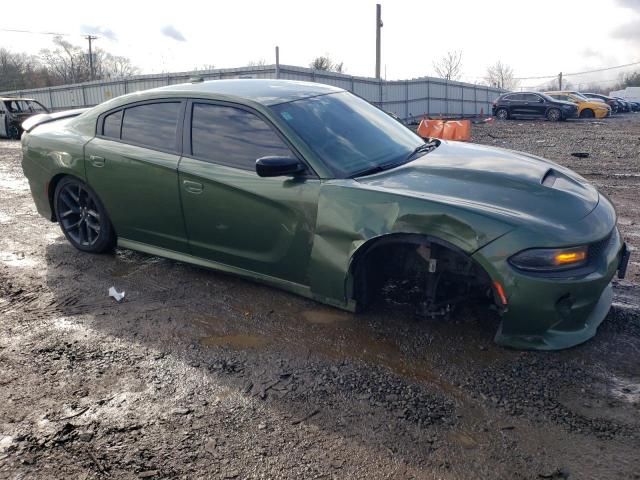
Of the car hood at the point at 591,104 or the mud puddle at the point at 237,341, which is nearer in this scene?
the mud puddle at the point at 237,341

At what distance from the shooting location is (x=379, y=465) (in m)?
2.35

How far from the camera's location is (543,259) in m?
2.88

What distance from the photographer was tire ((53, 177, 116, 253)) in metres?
4.86

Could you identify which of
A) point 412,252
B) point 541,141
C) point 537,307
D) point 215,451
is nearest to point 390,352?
point 412,252

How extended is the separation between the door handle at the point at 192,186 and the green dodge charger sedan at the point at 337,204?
1 centimetres

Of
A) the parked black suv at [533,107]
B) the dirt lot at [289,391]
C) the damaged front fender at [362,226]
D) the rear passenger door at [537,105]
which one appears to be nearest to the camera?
the dirt lot at [289,391]

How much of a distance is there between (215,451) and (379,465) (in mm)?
733

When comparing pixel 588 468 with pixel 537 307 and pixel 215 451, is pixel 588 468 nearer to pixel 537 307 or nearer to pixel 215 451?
pixel 537 307

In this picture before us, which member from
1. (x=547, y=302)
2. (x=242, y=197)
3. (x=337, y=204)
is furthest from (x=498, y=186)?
(x=242, y=197)

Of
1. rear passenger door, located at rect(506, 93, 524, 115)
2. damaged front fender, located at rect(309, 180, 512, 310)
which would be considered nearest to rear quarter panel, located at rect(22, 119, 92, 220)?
damaged front fender, located at rect(309, 180, 512, 310)

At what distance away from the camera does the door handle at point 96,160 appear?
181 inches

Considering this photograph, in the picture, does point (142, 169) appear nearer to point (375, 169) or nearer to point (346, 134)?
point (346, 134)

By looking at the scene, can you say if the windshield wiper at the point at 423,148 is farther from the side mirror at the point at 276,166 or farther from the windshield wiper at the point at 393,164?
the side mirror at the point at 276,166

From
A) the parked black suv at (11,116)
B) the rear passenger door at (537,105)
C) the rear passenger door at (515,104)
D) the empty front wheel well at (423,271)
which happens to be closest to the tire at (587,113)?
the rear passenger door at (537,105)
